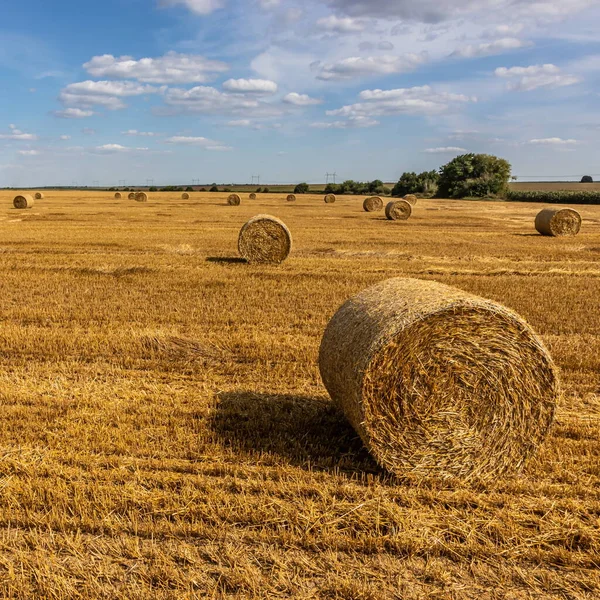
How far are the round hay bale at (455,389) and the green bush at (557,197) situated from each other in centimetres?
6454

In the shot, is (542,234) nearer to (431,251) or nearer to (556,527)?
(431,251)

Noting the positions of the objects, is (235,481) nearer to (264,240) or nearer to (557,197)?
(264,240)

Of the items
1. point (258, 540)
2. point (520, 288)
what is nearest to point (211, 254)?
point (520, 288)

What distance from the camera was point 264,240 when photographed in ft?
55.5

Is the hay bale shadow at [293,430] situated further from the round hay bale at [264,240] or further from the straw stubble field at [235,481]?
the round hay bale at [264,240]

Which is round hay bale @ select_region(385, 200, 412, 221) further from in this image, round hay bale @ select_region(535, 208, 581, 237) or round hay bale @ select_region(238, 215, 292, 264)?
round hay bale @ select_region(238, 215, 292, 264)

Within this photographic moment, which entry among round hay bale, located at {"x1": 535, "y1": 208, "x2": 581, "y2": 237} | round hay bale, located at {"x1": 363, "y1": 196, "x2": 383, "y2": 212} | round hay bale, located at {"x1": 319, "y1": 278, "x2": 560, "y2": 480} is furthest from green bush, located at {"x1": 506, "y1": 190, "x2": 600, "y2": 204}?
round hay bale, located at {"x1": 319, "y1": 278, "x2": 560, "y2": 480}

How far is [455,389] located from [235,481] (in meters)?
2.04

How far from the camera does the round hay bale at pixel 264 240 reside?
1681 centimetres

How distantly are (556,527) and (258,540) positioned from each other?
2176 mm

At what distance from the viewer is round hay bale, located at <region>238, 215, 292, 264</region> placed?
55.2ft

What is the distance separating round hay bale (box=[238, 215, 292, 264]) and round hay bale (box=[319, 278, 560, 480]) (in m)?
11.9

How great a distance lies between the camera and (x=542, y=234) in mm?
26688

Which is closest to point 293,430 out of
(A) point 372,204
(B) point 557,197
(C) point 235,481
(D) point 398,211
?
(C) point 235,481
